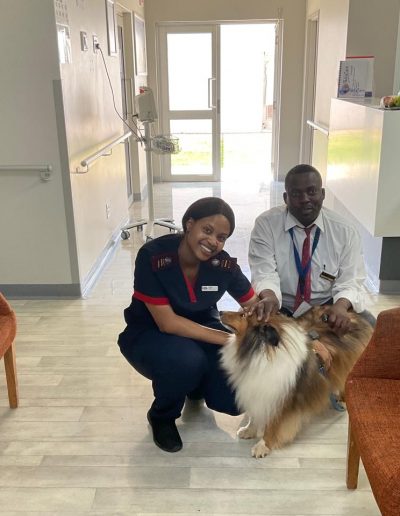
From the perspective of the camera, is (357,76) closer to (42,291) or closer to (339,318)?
(339,318)

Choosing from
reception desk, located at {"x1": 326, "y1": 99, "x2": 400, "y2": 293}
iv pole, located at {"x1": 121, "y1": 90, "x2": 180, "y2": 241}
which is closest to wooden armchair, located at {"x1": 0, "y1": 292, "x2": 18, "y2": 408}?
reception desk, located at {"x1": 326, "y1": 99, "x2": 400, "y2": 293}

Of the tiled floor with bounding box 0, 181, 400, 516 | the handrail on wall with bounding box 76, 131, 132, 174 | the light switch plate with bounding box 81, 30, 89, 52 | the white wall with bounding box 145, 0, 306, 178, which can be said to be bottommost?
the tiled floor with bounding box 0, 181, 400, 516

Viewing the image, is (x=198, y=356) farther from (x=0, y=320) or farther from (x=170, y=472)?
(x=0, y=320)

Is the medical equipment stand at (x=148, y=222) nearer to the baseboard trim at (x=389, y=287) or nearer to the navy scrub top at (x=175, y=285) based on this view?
the baseboard trim at (x=389, y=287)

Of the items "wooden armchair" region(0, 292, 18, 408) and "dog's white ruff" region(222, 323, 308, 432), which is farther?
"wooden armchair" region(0, 292, 18, 408)

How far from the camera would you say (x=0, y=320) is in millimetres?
2160

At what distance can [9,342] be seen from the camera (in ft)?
7.04

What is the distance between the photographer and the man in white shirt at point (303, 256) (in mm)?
2252

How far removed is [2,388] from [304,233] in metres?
1.67

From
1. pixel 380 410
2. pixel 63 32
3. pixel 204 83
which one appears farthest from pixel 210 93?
pixel 380 410

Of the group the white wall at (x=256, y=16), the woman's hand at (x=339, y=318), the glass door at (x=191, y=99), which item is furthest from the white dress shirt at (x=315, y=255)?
the white wall at (x=256, y=16)

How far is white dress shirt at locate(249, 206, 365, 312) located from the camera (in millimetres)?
Result: 2344

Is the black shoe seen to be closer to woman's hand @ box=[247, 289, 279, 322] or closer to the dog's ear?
the dog's ear

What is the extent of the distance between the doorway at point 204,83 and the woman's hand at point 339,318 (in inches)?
195
